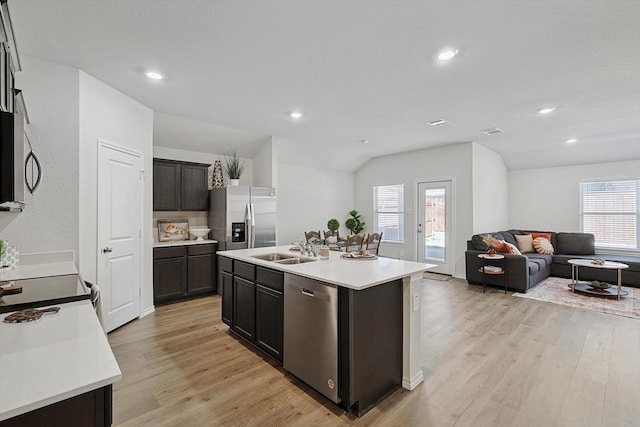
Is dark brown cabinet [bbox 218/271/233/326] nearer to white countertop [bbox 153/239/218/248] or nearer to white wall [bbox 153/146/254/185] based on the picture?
white countertop [bbox 153/239/218/248]

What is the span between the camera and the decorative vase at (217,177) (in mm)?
5371

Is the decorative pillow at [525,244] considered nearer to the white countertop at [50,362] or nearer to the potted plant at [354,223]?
the potted plant at [354,223]

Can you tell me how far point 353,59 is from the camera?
9.04 ft

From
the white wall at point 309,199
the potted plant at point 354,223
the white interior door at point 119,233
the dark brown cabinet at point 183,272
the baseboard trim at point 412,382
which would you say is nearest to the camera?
the baseboard trim at point 412,382

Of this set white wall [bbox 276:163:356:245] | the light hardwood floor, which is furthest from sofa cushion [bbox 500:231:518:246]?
white wall [bbox 276:163:356:245]

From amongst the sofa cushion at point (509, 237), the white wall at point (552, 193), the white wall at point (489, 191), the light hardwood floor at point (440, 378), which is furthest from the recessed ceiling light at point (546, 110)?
the white wall at point (552, 193)

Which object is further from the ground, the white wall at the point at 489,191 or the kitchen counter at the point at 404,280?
the white wall at the point at 489,191

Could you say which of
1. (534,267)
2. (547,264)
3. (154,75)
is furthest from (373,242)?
(154,75)

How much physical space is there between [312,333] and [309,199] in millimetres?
5264

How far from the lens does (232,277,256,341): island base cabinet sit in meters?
3.00

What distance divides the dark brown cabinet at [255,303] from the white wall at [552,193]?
701 centimetres

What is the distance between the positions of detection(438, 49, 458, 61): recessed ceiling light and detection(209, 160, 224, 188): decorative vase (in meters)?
3.96

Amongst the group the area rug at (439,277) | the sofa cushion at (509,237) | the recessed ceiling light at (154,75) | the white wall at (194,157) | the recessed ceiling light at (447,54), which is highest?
the recessed ceiling light at (154,75)

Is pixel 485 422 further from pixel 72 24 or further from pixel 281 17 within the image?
pixel 72 24
